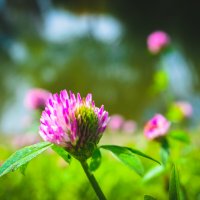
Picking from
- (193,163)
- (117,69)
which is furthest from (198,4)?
(193,163)

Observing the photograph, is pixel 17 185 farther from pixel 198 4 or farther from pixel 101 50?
pixel 198 4

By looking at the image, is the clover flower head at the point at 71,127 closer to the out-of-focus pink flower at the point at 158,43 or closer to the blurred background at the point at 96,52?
the out-of-focus pink flower at the point at 158,43

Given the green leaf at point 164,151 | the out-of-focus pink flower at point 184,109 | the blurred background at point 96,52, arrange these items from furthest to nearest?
the blurred background at point 96,52 < the out-of-focus pink flower at point 184,109 < the green leaf at point 164,151

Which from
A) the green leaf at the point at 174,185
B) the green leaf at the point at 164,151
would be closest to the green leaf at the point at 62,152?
the green leaf at the point at 174,185

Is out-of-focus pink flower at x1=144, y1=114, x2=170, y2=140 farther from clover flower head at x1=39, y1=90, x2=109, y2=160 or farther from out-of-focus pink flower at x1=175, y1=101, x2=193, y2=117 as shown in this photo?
out-of-focus pink flower at x1=175, y1=101, x2=193, y2=117

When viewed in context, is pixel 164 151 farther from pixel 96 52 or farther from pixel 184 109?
pixel 96 52
